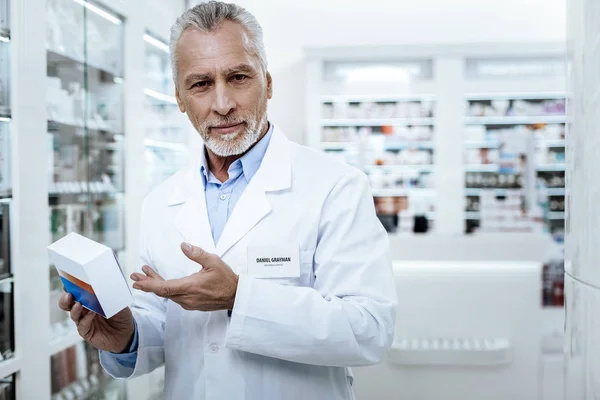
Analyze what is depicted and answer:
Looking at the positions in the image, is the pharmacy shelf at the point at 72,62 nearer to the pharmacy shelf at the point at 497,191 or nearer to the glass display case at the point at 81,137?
the glass display case at the point at 81,137

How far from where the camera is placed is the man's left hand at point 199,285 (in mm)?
1204

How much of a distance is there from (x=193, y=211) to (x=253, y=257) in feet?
0.75

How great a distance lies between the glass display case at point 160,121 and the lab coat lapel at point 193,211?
2532mm

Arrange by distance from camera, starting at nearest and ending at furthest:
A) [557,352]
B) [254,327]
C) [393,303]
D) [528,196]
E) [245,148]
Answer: [254,327]
[393,303]
[245,148]
[557,352]
[528,196]

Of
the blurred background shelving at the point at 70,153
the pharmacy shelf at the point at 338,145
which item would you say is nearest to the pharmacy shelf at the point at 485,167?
the pharmacy shelf at the point at 338,145

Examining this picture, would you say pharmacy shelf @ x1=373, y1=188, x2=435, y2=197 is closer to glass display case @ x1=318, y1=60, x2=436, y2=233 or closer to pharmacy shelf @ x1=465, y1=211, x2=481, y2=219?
glass display case @ x1=318, y1=60, x2=436, y2=233

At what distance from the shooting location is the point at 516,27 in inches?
342

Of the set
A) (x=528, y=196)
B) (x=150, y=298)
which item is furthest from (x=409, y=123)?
(x=150, y=298)

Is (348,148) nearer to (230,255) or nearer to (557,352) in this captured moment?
(557,352)

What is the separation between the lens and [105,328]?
1.49m

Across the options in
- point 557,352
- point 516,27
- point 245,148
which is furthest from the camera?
point 516,27

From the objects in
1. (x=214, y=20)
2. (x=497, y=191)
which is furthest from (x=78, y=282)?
(x=497, y=191)

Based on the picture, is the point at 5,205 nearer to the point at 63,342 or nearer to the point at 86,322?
the point at 63,342

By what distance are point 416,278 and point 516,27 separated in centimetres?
644
